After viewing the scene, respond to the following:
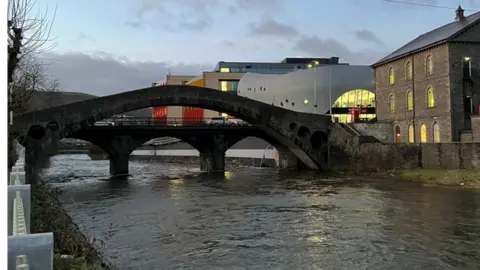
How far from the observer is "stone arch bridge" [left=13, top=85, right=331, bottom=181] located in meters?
41.1

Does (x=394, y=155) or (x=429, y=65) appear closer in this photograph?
(x=394, y=155)

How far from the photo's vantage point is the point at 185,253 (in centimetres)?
1441

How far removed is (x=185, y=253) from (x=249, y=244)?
7.81ft

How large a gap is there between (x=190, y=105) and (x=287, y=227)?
102 ft

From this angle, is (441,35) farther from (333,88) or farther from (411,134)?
(333,88)

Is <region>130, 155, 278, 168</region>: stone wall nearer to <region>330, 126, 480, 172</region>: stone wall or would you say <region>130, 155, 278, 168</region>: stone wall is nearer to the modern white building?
<region>330, 126, 480, 172</region>: stone wall

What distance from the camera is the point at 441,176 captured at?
115 feet

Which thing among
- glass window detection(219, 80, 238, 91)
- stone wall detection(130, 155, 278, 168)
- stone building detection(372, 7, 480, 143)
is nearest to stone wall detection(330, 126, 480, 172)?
stone building detection(372, 7, 480, 143)

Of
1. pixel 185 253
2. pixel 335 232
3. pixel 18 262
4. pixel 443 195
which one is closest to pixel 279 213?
pixel 335 232

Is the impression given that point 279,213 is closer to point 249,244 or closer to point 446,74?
point 249,244

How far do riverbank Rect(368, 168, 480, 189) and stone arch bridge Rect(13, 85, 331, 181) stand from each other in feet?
40.6

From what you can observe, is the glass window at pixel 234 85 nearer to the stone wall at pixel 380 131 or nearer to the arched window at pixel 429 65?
the stone wall at pixel 380 131

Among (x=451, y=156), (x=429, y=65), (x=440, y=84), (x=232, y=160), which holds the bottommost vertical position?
(x=232, y=160)

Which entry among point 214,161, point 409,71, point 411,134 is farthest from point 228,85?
point 411,134
